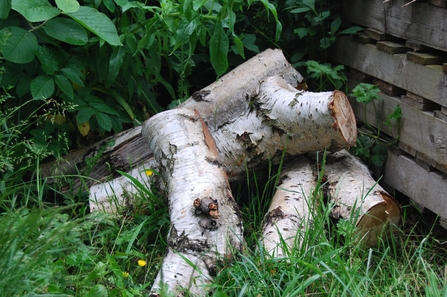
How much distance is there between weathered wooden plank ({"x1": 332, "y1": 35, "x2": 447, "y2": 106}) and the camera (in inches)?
117

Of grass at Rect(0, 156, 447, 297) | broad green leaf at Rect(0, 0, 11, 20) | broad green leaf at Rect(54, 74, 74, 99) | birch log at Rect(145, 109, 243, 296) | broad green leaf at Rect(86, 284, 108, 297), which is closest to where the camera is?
grass at Rect(0, 156, 447, 297)

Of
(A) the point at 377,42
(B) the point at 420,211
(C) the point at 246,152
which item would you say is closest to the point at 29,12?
(C) the point at 246,152

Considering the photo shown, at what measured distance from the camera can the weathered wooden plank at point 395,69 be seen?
2.97 meters

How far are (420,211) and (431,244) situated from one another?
301 mm

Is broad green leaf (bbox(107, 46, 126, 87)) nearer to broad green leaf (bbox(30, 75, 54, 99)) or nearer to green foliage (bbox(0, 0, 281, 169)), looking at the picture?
green foliage (bbox(0, 0, 281, 169))

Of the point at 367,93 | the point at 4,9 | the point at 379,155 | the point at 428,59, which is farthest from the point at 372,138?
the point at 4,9

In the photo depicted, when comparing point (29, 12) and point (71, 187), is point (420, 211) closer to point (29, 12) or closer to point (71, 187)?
point (71, 187)

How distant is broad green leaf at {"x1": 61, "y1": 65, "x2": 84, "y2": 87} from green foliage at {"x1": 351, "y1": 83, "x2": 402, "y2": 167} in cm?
163

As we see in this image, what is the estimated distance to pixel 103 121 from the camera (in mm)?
3279

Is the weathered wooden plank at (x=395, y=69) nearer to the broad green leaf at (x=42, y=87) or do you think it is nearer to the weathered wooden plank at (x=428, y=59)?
the weathered wooden plank at (x=428, y=59)

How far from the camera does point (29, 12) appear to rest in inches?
109

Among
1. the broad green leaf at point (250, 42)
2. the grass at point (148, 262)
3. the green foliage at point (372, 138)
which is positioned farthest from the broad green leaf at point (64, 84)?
the green foliage at point (372, 138)

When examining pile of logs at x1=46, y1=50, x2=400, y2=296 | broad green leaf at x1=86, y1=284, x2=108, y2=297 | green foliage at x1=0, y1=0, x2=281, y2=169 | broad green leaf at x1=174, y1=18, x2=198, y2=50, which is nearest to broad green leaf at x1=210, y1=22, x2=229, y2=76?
green foliage at x1=0, y1=0, x2=281, y2=169

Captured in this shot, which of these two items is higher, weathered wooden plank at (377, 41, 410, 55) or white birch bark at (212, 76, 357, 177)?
weathered wooden plank at (377, 41, 410, 55)
